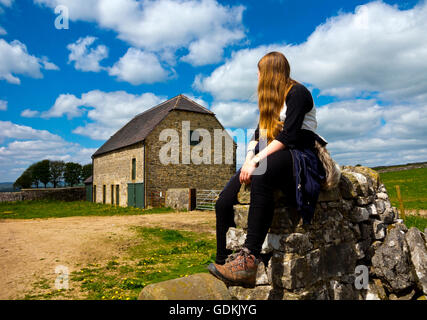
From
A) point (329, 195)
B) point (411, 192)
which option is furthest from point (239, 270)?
point (411, 192)

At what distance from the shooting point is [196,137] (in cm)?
2270

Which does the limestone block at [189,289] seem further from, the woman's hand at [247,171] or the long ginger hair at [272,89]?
the long ginger hair at [272,89]

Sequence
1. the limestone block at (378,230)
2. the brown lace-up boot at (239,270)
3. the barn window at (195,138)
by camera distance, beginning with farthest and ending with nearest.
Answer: the barn window at (195,138) < the limestone block at (378,230) < the brown lace-up boot at (239,270)

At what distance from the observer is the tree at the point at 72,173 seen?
63.8m

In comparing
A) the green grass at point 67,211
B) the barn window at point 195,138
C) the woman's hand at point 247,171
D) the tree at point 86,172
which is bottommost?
the green grass at point 67,211

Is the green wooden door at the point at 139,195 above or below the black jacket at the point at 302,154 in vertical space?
below

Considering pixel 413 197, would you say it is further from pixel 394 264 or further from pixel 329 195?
pixel 329 195

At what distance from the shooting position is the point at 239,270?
2.14 m

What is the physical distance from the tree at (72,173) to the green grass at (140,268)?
63.3m

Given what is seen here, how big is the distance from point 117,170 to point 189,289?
24.7 m

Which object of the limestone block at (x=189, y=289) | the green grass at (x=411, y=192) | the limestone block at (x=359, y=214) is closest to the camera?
the limestone block at (x=189, y=289)

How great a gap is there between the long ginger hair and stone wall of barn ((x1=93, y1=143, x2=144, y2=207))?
61.4 ft

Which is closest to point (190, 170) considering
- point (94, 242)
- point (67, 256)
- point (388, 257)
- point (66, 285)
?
point (94, 242)

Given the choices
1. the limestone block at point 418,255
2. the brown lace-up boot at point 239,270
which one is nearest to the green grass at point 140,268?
the brown lace-up boot at point 239,270
